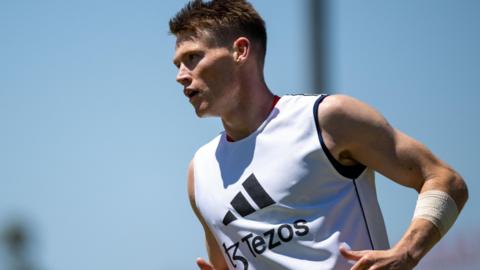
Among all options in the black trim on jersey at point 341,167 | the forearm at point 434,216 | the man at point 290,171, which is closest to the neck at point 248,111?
the man at point 290,171

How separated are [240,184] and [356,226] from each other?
2.15 ft

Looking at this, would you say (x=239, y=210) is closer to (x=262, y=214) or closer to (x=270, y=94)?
(x=262, y=214)

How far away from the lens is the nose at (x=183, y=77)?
5.90m

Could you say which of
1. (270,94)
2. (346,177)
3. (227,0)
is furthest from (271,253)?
(227,0)

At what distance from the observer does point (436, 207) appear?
17.7 feet

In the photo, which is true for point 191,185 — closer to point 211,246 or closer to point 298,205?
point 211,246

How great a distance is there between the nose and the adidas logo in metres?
0.60

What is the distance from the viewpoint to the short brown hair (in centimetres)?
605

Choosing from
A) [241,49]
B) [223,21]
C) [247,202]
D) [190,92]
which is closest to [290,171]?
[247,202]

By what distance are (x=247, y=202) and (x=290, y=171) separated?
0.92ft

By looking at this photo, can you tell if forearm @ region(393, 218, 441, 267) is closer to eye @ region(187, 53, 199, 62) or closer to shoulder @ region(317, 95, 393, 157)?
shoulder @ region(317, 95, 393, 157)

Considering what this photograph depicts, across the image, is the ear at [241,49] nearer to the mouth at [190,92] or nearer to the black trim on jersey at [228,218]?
the mouth at [190,92]

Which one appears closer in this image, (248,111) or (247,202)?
(247,202)

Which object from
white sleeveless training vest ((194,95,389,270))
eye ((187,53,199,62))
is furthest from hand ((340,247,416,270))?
eye ((187,53,199,62))
